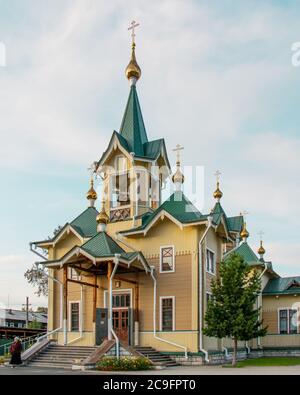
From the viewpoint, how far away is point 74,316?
2625 cm

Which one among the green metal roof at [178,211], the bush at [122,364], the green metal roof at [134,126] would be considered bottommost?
the bush at [122,364]

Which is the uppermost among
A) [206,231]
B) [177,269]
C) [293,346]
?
[206,231]

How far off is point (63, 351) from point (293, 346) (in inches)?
573

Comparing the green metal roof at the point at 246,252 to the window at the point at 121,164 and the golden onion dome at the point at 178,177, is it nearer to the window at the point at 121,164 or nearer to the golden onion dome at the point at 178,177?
the golden onion dome at the point at 178,177

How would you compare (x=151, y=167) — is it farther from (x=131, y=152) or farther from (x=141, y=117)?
(x=141, y=117)

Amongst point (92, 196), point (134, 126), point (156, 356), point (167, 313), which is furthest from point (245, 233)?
point (156, 356)

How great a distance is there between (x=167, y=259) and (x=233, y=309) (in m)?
4.25

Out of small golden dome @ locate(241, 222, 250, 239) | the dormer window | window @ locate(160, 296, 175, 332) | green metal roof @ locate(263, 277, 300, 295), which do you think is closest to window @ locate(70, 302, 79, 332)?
window @ locate(160, 296, 175, 332)

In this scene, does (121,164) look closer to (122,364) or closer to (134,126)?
(134,126)

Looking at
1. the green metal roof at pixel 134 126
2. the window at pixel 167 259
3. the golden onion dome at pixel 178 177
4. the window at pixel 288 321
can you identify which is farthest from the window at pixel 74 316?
the window at pixel 288 321

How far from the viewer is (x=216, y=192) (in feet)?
115

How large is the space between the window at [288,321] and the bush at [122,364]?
46.6ft

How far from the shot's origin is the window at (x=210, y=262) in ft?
81.1
